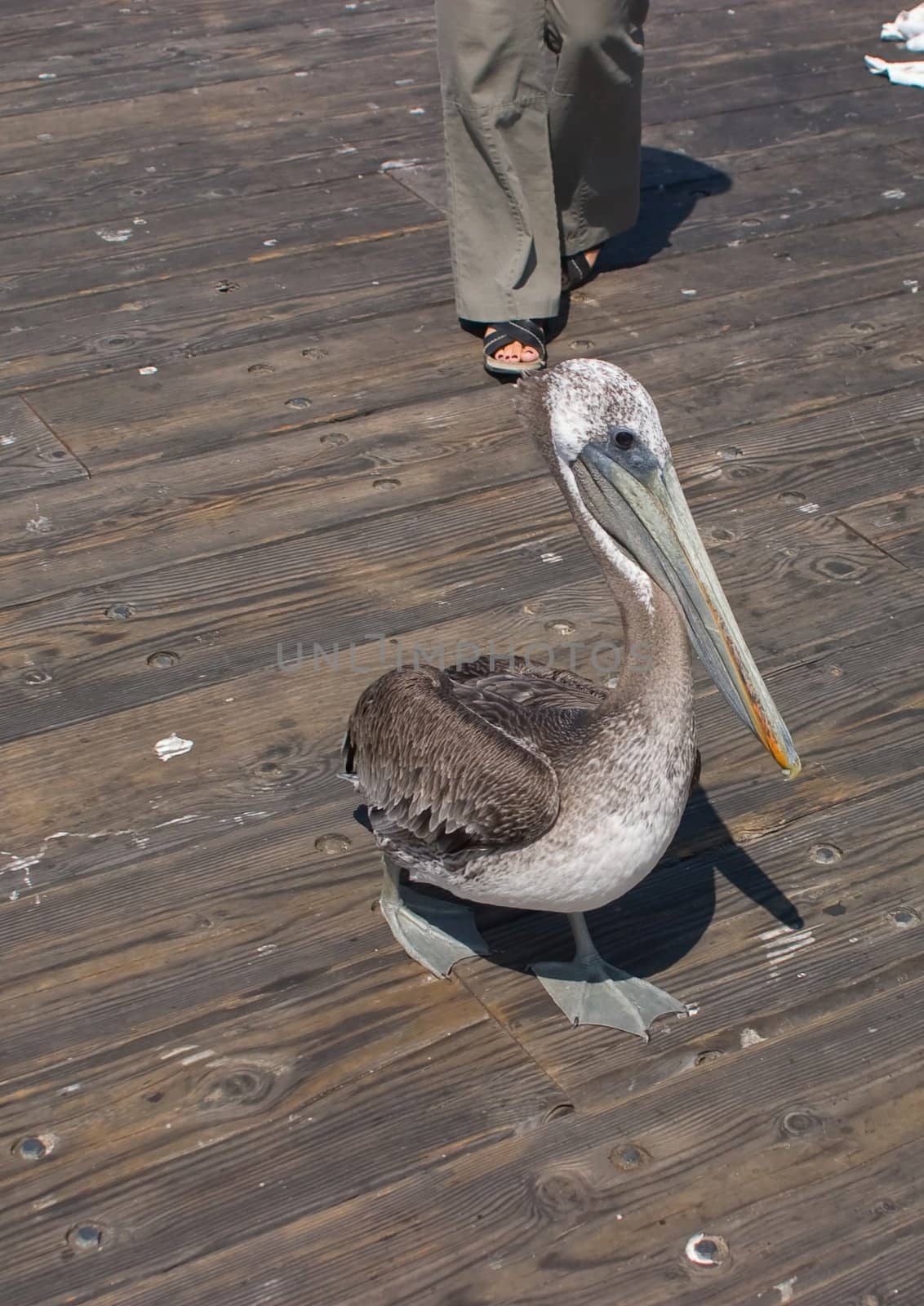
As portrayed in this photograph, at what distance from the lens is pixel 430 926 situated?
9.64 feet

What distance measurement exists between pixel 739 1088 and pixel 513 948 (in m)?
0.52

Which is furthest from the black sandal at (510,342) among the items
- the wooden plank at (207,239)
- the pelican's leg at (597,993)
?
the pelican's leg at (597,993)

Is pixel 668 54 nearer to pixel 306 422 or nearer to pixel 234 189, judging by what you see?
pixel 234 189

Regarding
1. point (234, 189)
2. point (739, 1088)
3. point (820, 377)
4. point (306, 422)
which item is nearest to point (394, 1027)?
point (739, 1088)

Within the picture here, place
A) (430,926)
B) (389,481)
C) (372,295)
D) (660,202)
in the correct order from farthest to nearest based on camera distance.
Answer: (660,202) → (372,295) → (389,481) → (430,926)

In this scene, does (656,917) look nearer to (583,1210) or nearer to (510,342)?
(583,1210)

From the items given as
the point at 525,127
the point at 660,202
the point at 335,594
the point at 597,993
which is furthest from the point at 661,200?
the point at 597,993

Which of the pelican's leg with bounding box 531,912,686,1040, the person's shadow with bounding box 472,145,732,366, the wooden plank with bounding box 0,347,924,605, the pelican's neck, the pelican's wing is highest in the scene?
the pelican's neck

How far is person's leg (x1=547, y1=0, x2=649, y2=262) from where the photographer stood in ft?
15.4

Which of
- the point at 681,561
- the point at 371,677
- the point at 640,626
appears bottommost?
the point at 371,677

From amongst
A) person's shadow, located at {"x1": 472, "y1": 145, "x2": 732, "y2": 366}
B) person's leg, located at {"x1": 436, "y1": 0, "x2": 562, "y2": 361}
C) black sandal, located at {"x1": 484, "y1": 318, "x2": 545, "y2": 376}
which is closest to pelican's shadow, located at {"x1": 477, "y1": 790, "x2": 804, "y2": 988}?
black sandal, located at {"x1": 484, "y1": 318, "x2": 545, "y2": 376}

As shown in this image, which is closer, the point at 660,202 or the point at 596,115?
the point at 596,115

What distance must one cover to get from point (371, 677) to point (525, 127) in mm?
1961

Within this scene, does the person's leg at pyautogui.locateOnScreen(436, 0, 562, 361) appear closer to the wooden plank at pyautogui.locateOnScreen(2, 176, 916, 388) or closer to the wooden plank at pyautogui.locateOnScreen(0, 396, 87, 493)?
the wooden plank at pyautogui.locateOnScreen(2, 176, 916, 388)
